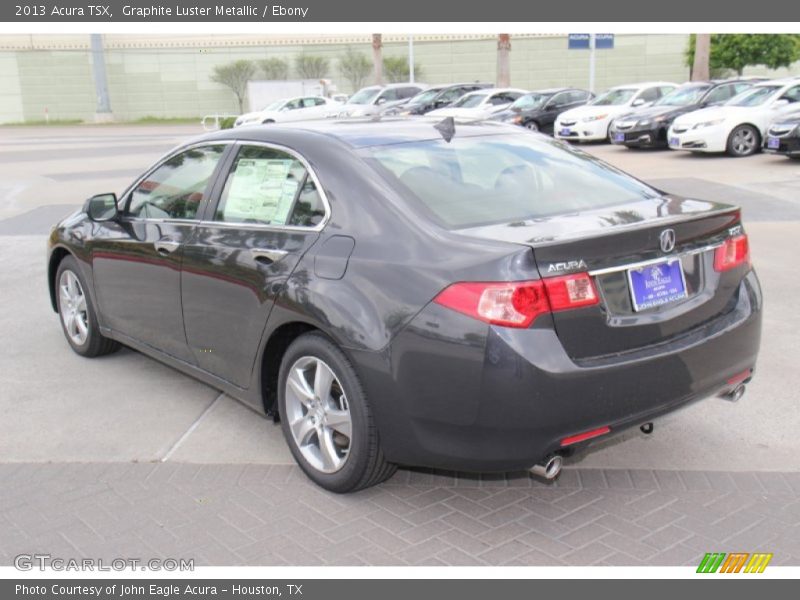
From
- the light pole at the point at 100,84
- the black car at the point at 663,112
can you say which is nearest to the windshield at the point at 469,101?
the black car at the point at 663,112

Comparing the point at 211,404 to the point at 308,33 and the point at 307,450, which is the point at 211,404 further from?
the point at 308,33

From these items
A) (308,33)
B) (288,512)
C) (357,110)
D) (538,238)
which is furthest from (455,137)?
(308,33)

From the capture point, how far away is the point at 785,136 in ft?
49.9

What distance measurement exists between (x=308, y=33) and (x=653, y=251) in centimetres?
6107

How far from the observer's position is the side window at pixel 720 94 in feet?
67.7

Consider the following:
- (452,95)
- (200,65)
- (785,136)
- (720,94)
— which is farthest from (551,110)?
(200,65)

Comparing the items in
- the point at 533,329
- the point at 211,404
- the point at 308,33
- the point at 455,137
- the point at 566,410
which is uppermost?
the point at 308,33

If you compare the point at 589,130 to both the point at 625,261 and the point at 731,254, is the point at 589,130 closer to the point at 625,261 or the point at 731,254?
the point at 731,254

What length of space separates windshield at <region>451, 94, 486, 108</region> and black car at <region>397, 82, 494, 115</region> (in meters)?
1.34

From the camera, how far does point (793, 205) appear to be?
1155cm

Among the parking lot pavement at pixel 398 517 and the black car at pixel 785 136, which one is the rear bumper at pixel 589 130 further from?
the parking lot pavement at pixel 398 517

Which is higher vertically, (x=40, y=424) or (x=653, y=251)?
(x=653, y=251)

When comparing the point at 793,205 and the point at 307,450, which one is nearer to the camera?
the point at 307,450

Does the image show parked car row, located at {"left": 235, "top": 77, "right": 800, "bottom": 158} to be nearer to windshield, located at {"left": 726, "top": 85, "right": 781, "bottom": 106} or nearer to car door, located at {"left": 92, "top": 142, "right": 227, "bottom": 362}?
windshield, located at {"left": 726, "top": 85, "right": 781, "bottom": 106}
